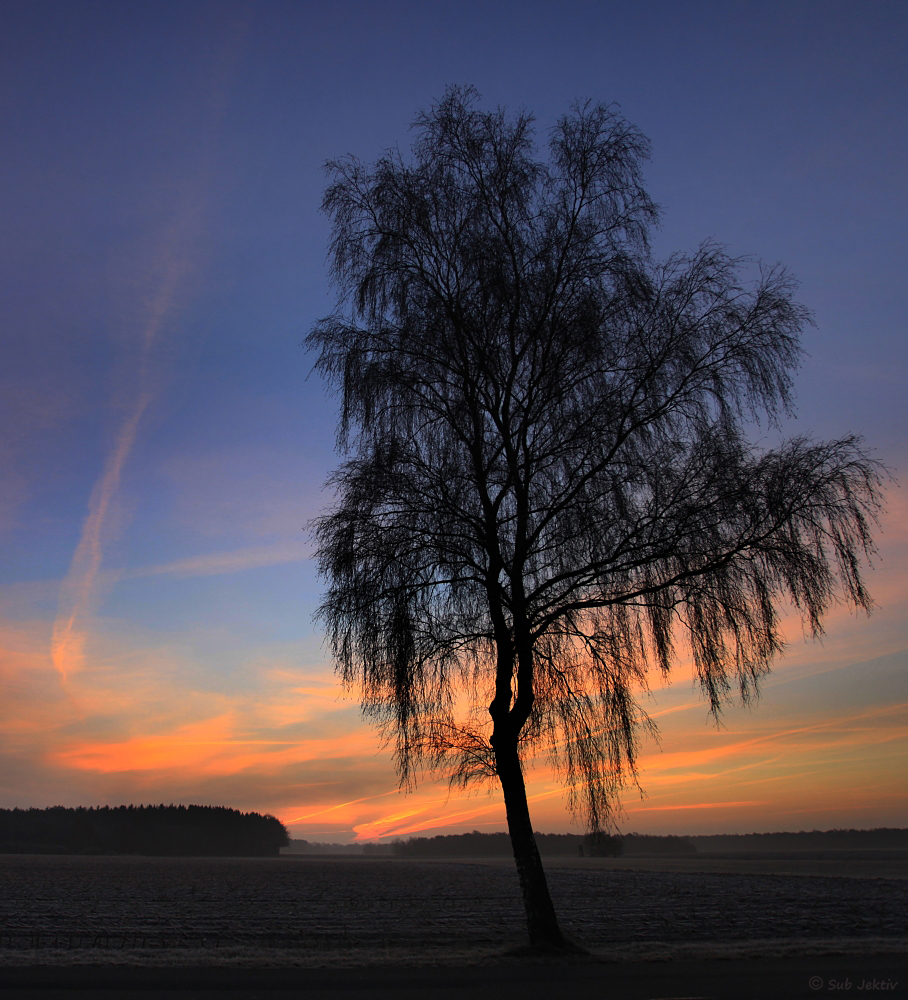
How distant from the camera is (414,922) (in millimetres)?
22250

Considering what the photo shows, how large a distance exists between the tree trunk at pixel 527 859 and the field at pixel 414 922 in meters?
1.03

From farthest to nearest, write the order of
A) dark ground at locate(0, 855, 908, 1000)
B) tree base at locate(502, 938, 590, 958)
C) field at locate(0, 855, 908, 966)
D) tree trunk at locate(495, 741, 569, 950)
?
field at locate(0, 855, 908, 966) < tree trunk at locate(495, 741, 569, 950) < tree base at locate(502, 938, 590, 958) < dark ground at locate(0, 855, 908, 1000)

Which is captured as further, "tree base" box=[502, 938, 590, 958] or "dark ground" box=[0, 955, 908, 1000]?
"tree base" box=[502, 938, 590, 958]

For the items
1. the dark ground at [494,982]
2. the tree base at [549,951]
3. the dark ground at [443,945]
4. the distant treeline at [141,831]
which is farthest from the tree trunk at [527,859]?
the distant treeline at [141,831]

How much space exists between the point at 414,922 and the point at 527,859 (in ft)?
38.3

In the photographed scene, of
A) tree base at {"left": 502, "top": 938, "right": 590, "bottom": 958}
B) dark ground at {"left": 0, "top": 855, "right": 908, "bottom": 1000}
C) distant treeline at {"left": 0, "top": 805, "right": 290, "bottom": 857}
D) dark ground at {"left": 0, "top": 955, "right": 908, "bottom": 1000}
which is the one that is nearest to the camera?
dark ground at {"left": 0, "top": 955, "right": 908, "bottom": 1000}

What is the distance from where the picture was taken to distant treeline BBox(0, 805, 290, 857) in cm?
15356

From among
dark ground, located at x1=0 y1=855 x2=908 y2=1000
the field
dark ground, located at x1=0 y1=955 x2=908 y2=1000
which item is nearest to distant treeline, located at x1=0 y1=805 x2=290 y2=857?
the field

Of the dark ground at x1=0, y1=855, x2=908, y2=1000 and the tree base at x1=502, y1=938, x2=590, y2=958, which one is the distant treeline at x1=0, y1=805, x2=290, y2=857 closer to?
the dark ground at x1=0, y1=855, x2=908, y2=1000

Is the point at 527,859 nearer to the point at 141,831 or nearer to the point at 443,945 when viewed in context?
the point at 443,945

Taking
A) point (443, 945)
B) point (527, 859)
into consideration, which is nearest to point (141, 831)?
point (443, 945)

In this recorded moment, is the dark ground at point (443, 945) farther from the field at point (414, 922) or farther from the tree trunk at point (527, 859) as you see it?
the tree trunk at point (527, 859)

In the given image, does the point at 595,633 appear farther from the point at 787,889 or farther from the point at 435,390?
the point at 787,889

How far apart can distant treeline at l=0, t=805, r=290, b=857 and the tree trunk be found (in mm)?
163422
